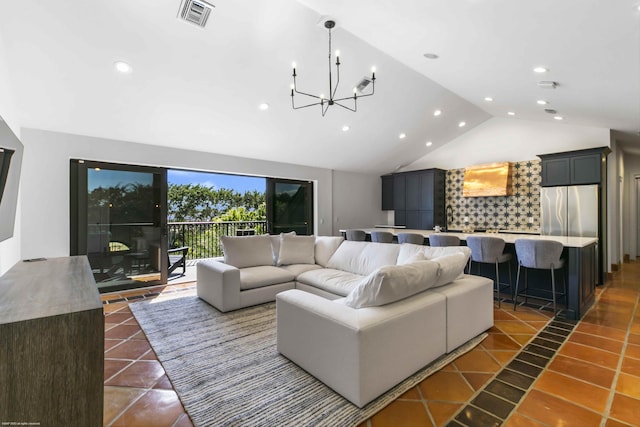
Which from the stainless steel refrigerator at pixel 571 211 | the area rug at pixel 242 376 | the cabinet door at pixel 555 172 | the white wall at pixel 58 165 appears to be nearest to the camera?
the area rug at pixel 242 376

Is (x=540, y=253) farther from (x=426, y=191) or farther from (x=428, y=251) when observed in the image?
(x=426, y=191)

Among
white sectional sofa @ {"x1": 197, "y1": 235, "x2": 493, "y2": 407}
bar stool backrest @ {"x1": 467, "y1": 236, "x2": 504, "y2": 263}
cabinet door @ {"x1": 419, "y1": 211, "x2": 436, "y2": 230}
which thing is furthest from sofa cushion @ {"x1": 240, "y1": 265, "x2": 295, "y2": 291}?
cabinet door @ {"x1": 419, "y1": 211, "x2": 436, "y2": 230}

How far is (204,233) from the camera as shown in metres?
7.36

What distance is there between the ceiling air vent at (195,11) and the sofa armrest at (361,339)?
8.84ft

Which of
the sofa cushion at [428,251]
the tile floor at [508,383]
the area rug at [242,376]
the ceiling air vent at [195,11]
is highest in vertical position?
the ceiling air vent at [195,11]

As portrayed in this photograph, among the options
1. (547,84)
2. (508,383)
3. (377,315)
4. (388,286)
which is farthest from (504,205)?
(377,315)

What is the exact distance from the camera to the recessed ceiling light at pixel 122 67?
3.14 meters

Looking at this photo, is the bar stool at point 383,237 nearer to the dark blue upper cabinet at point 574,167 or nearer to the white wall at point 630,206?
the dark blue upper cabinet at point 574,167

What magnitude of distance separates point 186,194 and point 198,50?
539 centimetres

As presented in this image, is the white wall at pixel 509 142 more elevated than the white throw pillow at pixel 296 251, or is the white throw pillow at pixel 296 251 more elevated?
the white wall at pixel 509 142

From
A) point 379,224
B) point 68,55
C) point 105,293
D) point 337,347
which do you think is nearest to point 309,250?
point 337,347

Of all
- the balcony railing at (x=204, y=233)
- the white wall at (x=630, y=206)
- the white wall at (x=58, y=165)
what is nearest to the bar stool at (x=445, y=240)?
the white wall at (x=58, y=165)

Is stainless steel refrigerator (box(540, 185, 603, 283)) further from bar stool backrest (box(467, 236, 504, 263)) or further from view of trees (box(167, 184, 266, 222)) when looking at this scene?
view of trees (box(167, 184, 266, 222))

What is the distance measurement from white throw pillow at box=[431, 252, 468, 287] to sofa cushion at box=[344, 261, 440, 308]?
12.3 inches
